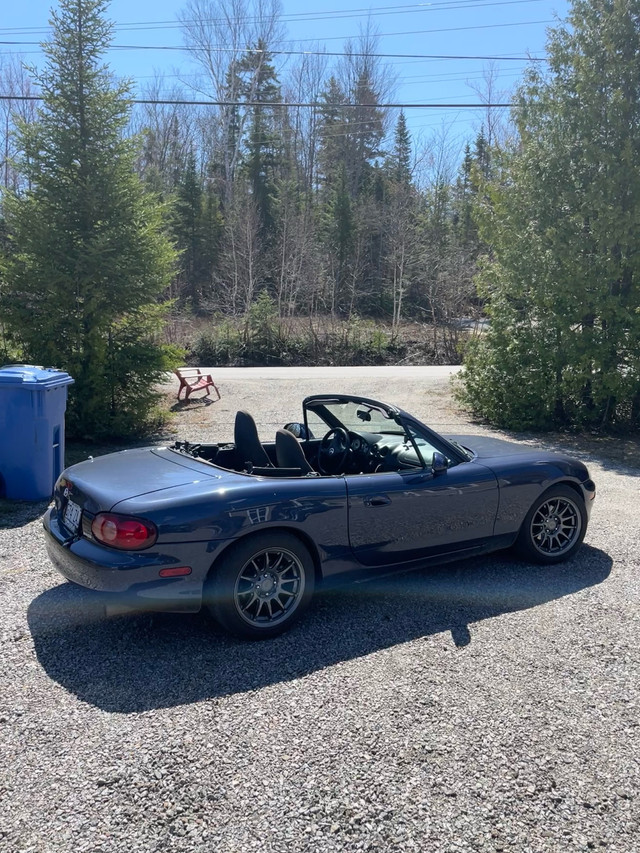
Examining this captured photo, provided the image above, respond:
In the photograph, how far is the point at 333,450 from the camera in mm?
5070

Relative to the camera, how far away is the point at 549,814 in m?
2.66

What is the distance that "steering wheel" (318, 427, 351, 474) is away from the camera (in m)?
5.00

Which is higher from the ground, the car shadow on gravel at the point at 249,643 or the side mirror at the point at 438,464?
the side mirror at the point at 438,464

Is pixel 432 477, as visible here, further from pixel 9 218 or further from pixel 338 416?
pixel 9 218

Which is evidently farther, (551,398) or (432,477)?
(551,398)

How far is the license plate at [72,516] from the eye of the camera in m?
4.07

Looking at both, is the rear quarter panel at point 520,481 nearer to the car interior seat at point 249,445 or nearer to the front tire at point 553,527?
the front tire at point 553,527

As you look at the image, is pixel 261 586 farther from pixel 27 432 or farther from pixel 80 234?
pixel 80 234

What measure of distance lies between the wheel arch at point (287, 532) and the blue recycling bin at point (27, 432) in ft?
12.7

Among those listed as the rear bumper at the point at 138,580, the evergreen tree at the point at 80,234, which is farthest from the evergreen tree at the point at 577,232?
the rear bumper at the point at 138,580

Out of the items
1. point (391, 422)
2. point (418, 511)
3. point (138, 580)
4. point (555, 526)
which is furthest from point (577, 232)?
point (138, 580)

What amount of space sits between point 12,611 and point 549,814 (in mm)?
3340

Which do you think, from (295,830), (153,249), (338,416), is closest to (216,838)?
(295,830)

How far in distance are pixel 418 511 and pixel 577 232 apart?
8.39 meters
